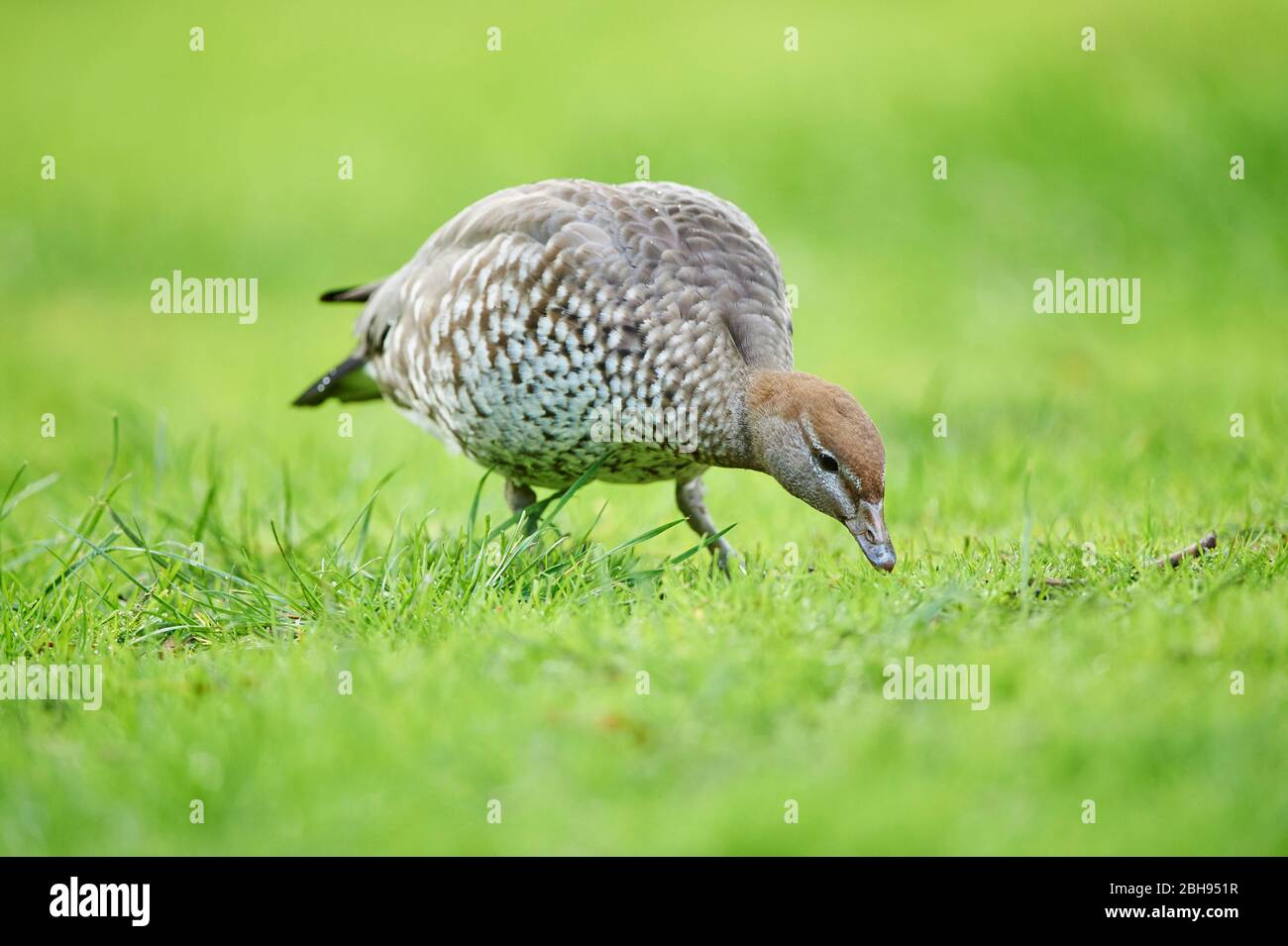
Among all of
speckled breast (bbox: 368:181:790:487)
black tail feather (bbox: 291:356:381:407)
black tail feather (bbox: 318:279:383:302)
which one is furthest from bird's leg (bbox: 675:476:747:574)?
black tail feather (bbox: 318:279:383:302)

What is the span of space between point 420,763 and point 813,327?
24.5 feet

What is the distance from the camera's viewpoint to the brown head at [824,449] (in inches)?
195

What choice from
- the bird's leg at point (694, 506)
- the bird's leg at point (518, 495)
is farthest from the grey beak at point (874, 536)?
the bird's leg at point (518, 495)

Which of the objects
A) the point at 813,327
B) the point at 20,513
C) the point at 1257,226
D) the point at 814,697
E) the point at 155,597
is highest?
the point at 1257,226

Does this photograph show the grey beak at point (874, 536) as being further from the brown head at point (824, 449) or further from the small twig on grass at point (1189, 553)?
the small twig on grass at point (1189, 553)

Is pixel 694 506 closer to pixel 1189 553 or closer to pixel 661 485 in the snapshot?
pixel 661 485

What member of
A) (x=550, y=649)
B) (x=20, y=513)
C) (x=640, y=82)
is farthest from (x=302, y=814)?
(x=640, y=82)

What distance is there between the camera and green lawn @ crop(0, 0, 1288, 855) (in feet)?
12.3

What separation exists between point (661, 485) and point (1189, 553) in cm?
354

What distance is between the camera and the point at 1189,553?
506 cm

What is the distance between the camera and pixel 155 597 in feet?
17.1

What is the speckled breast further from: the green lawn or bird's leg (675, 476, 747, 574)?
the green lawn
